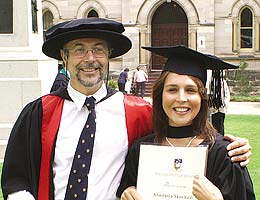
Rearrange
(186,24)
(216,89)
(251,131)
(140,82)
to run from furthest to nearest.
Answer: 1. (186,24)
2. (140,82)
3. (251,131)
4. (216,89)

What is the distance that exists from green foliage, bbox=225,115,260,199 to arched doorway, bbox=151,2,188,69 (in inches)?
491

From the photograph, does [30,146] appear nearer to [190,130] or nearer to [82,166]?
[82,166]

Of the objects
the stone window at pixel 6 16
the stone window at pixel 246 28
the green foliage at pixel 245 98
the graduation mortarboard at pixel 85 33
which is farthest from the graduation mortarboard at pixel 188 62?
the stone window at pixel 246 28

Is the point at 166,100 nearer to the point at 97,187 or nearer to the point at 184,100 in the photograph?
the point at 184,100

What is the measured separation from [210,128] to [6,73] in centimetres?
827

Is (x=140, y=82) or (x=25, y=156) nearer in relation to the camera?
(x=25, y=156)

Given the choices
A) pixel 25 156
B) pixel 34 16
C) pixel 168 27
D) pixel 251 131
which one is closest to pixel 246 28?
pixel 168 27

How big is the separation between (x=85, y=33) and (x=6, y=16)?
8.18m

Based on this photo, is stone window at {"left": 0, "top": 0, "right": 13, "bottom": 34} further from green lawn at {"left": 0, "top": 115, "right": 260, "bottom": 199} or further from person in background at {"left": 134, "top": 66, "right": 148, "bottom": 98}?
person in background at {"left": 134, "top": 66, "right": 148, "bottom": 98}

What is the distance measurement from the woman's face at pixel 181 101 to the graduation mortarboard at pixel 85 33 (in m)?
0.55

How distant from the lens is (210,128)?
3.53 meters

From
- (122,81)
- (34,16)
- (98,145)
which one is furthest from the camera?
(122,81)

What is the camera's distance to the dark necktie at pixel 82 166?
370 cm

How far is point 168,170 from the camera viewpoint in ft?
11.1
